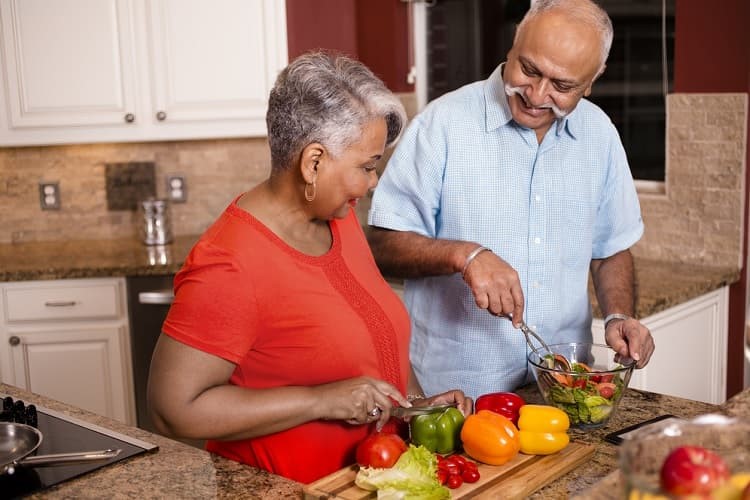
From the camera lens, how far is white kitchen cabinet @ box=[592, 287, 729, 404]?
2.92 metres

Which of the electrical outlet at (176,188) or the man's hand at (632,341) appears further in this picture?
the electrical outlet at (176,188)

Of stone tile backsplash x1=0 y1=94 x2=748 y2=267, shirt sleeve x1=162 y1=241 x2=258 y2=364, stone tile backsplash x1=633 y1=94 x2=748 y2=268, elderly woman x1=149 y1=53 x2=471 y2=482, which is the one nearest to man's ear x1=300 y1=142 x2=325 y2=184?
elderly woman x1=149 y1=53 x2=471 y2=482

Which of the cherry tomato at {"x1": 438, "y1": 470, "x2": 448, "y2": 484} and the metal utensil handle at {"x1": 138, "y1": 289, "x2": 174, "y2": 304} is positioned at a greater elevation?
the cherry tomato at {"x1": 438, "y1": 470, "x2": 448, "y2": 484}

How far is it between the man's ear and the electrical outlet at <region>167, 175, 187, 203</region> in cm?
269

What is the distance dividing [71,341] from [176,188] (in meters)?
0.91

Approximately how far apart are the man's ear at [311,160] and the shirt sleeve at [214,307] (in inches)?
7.4

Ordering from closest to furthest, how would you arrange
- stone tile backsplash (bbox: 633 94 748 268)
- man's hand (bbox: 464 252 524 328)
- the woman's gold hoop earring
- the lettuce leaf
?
1. the lettuce leaf
2. the woman's gold hoop earring
3. man's hand (bbox: 464 252 524 328)
4. stone tile backsplash (bbox: 633 94 748 268)

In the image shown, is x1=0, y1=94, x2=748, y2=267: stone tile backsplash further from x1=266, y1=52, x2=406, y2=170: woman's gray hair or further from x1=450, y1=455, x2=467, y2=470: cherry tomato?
x1=450, y1=455, x2=467, y2=470: cherry tomato

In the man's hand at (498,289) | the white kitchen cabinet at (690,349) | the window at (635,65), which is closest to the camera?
the man's hand at (498,289)

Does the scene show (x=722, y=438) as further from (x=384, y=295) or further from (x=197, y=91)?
(x=197, y=91)

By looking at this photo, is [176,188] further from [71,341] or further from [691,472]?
[691,472]

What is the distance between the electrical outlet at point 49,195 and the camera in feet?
13.3

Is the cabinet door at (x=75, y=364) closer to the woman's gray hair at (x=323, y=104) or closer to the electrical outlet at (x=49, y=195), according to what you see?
the electrical outlet at (x=49, y=195)

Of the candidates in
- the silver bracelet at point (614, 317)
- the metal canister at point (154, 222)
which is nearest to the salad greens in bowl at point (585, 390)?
the silver bracelet at point (614, 317)
